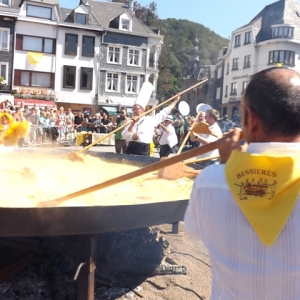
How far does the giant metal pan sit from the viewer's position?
6.70ft

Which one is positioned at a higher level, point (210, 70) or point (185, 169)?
point (210, 70)

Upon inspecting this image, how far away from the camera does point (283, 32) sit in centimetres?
3753

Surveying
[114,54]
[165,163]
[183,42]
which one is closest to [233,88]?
[114,54]

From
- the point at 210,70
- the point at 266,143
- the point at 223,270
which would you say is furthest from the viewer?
the point at 210,70

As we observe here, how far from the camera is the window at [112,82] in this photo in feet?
100

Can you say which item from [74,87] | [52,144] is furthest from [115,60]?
[52,144]

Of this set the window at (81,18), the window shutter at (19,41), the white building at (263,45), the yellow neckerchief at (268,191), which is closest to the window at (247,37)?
the white building at (263,45)

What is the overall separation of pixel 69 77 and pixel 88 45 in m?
2.88

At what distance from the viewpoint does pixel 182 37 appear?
77.8 metres

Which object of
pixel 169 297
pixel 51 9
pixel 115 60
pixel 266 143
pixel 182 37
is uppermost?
pixel 182 37

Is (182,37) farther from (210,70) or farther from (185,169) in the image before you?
(185,169)

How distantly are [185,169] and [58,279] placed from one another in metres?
1.41

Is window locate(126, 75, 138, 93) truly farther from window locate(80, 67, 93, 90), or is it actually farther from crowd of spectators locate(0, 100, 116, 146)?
crowd of spectators locate(0, 100, 116, 146)

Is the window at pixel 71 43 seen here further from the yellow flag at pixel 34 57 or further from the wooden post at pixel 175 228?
the wooden post at pixel 175 228
